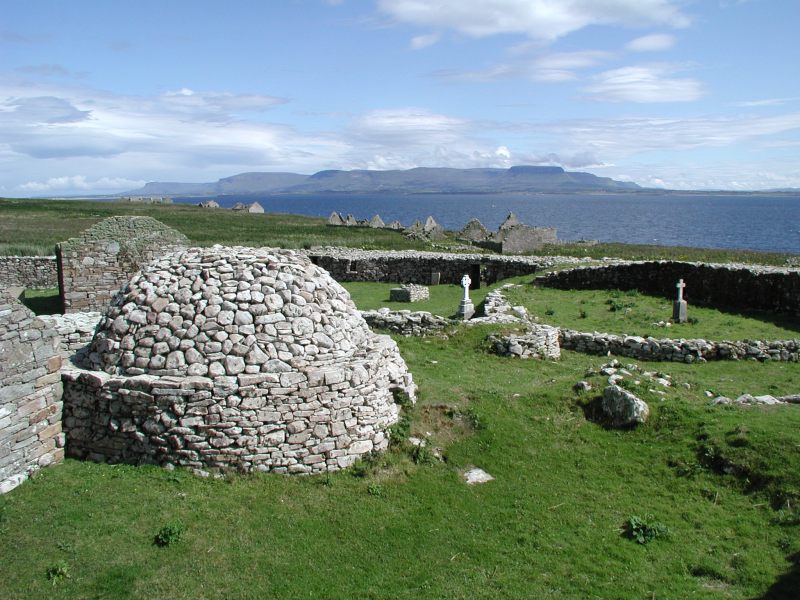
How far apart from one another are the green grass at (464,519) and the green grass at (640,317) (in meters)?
9.05

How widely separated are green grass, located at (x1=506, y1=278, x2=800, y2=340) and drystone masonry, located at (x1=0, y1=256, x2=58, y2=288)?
75.5ft

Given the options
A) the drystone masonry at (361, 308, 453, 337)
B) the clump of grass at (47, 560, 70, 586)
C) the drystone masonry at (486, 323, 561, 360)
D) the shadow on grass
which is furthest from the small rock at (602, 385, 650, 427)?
the shadow on grass

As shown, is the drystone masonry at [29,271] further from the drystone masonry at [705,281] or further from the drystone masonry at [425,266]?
the drystone masonry at [705,281]

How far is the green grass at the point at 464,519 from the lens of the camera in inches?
304

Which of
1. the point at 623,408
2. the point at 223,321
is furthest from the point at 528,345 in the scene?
the point at 223,321

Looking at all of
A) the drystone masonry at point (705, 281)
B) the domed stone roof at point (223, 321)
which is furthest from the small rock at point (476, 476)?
the drystone masonry at point (705, 281)

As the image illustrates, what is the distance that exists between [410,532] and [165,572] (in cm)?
331

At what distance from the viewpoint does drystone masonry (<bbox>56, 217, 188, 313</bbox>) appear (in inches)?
884

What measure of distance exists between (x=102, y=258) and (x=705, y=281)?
24.7 m

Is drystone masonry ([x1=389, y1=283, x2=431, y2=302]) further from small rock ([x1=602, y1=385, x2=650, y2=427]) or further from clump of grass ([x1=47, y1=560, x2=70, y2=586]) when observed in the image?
clump of grass ([x1=47, y1=560, x2=70, y2=586])

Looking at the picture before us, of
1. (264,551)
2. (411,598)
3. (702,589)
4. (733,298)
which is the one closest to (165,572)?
(264,551)

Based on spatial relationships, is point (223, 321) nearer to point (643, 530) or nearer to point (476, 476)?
point (476, 476)

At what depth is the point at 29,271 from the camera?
31.0 m

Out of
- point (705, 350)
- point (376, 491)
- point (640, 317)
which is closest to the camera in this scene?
point (376, 491)
